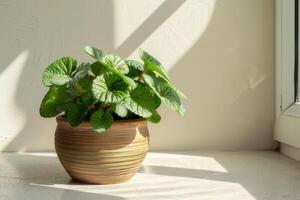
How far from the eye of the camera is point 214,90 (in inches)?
62.4

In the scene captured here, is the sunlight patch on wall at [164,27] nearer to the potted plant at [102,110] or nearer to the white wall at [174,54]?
the white wall at [174,54]

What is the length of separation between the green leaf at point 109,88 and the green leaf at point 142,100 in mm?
28

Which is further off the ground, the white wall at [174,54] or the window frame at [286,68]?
the window frame at [286,68]

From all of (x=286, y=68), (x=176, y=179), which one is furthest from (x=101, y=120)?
(x=286, y=68)

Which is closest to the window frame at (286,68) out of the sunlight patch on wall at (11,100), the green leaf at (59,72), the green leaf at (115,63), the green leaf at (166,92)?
the green leaf at (166,92)

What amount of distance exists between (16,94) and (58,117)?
451 mm

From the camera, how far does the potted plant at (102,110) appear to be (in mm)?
1050

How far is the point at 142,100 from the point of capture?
1.07 meters

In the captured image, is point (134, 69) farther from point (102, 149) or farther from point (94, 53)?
point (102, 149)

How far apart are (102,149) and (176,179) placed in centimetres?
27

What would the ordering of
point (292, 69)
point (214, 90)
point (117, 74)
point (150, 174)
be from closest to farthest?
point (117, 74), point (150, 174), point (292, 69), point (214, 90)

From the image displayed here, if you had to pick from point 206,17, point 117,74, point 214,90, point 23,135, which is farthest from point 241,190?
point 23,135

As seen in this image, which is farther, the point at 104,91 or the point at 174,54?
the point at 174,54

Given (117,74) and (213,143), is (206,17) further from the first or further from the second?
(117,74)
